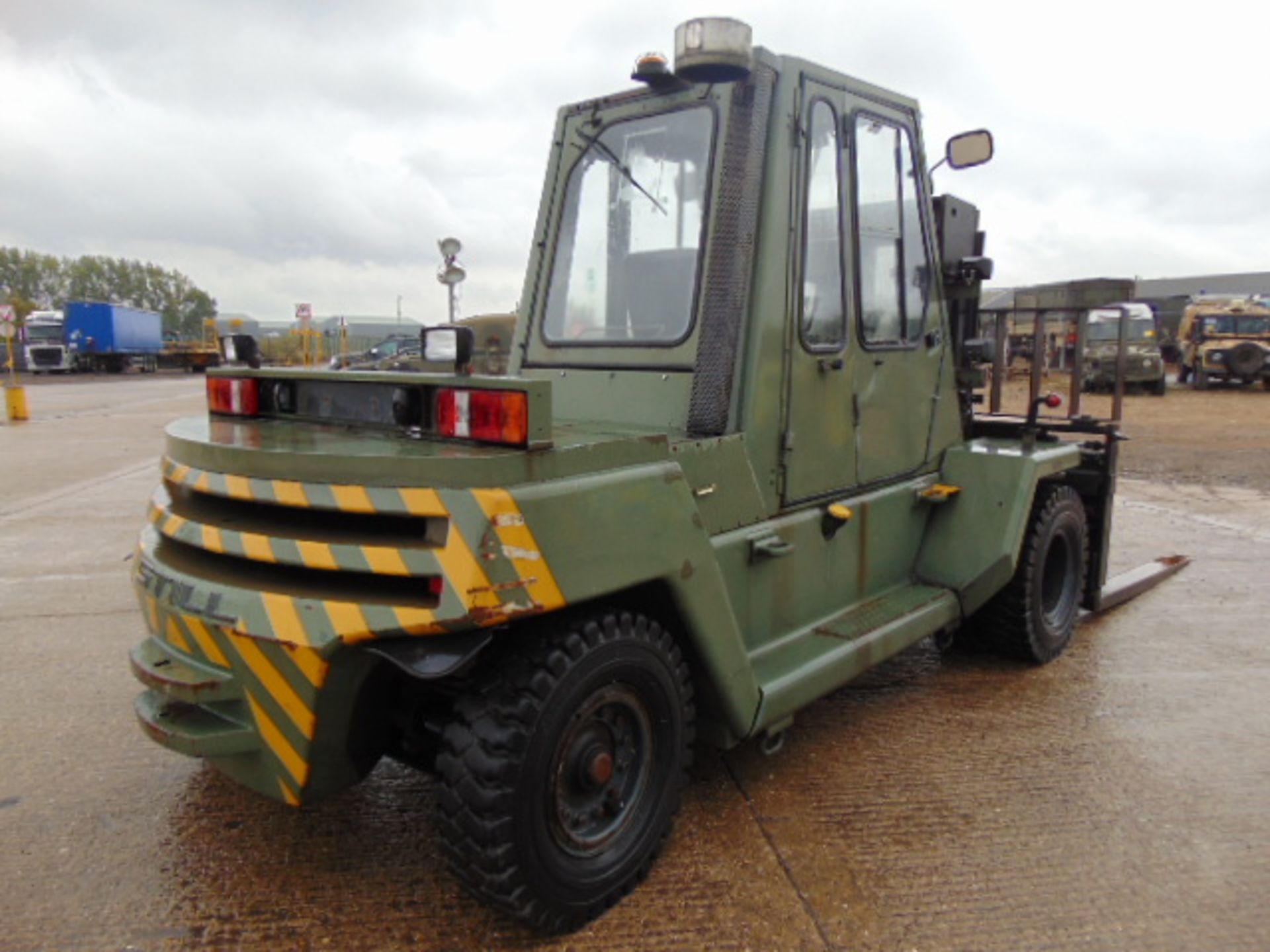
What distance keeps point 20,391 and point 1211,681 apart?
1908 cm

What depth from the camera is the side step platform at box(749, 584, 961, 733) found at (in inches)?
119

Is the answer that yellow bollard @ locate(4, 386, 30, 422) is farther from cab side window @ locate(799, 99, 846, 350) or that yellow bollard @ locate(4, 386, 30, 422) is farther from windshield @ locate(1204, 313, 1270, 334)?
windshield @ locate(1204, 313, 1270, 334)

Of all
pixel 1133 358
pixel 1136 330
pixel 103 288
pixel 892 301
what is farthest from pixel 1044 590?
pixel 103 288

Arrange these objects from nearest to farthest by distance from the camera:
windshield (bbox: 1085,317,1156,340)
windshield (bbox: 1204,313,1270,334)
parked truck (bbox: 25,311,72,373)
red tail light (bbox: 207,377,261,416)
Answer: red tail light (bbox: 207,377,261,416)
windshield (bbox: 1085,317,1156,340)
windshield (bbox: 1204,313,1270,334)
parked truck (bbox: 25,311,72,373)

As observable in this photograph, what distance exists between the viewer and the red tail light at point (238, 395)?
Answer: 3168 mm

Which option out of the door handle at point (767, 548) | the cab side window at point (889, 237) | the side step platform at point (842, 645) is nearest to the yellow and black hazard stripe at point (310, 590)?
the door handle at point (767, 548)

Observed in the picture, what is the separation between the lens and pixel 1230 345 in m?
22.9

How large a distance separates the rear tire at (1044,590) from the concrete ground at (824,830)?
0.46ft

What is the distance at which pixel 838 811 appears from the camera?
3123 millimetres

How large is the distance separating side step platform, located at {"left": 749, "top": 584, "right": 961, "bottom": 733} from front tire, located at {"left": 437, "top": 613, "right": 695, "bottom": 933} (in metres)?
0.40

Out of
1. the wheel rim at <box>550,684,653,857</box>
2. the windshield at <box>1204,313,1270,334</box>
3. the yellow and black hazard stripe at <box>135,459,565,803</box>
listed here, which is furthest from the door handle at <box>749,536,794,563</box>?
the windshield at <box>1204,313,1270,334</box>

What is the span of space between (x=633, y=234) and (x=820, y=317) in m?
0.80

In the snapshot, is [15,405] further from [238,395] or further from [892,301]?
[892,301]

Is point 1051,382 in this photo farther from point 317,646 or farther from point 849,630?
point 317,646
